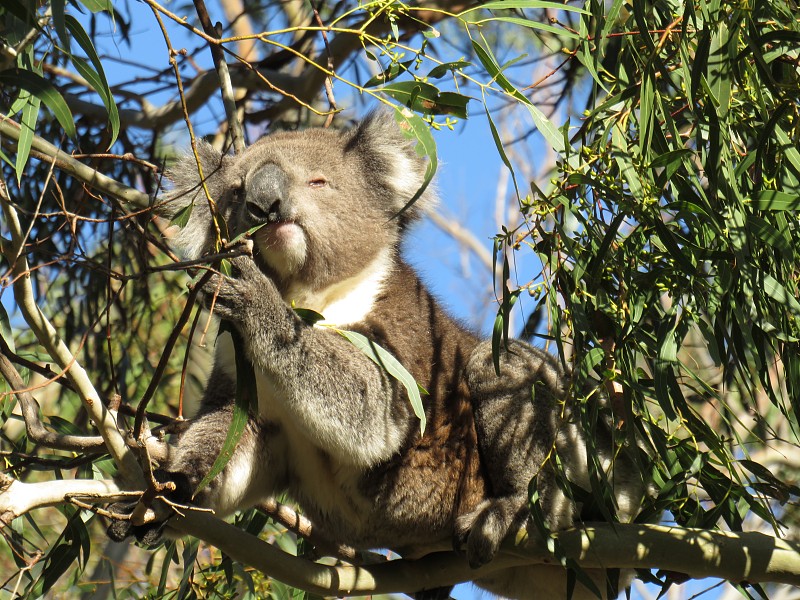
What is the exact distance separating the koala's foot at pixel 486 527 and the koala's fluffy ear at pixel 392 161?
1.16m

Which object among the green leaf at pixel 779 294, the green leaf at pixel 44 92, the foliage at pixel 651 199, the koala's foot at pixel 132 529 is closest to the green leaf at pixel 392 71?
the foliage at pixel 651 199

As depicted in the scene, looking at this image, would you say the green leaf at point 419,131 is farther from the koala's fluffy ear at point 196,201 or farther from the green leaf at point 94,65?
the koala's fluffy ear at point 196,201

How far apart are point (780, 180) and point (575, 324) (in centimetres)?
58

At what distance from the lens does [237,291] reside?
7.50 feet

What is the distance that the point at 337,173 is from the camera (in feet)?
10.7

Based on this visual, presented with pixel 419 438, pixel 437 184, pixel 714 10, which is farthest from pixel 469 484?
pixel 714 10

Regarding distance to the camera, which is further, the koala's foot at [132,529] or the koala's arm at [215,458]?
the koala's arm at [215,458]

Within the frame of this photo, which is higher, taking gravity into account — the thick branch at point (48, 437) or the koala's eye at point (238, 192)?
the koala's eye at point (238, 192)

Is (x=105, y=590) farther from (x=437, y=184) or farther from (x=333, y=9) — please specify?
(x=333, y=9)

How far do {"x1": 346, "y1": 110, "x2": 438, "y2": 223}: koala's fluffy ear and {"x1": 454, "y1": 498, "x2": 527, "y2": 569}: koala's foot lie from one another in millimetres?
1155

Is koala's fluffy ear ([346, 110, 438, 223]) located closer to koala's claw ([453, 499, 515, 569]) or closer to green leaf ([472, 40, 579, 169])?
koala's claw ([453, 499, 515, 569])

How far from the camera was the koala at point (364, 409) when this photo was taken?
262 centimetres

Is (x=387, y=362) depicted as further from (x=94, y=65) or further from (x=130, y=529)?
(x=94, y=65)

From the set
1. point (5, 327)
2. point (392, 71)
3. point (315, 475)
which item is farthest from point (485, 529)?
point (5, 327)
